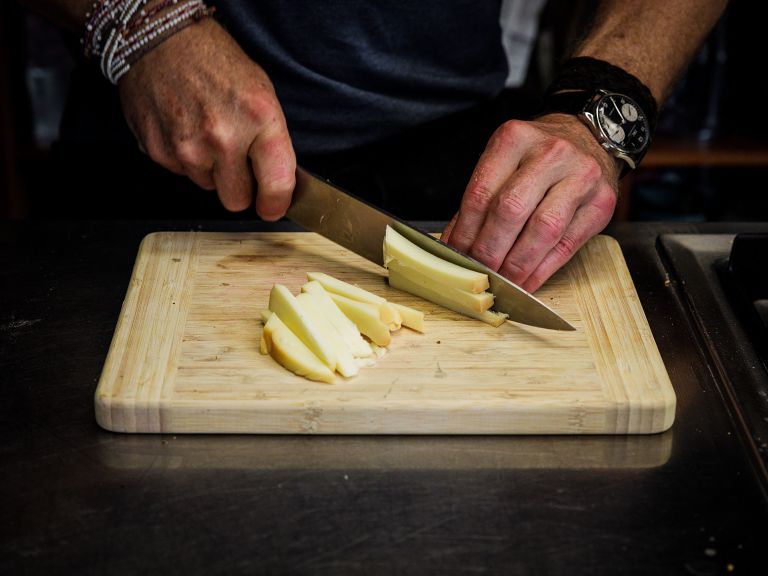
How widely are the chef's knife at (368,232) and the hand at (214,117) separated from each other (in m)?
0.04

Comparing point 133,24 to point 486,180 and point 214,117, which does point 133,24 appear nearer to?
point 214,117

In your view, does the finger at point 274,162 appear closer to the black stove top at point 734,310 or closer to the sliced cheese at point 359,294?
the sliced cheese at point 359,294

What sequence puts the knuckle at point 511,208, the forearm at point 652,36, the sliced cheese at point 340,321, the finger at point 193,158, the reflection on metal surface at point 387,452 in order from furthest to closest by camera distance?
the forearm at point 652,36
the finger at point 193,158
the knuckle at point 511,208
the sliced cheese at point 340,321
the reflection on metal surface at point 387,452

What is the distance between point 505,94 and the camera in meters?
2.02

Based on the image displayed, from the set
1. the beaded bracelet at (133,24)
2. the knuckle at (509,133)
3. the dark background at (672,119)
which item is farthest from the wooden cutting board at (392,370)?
the dark background at (672,119)

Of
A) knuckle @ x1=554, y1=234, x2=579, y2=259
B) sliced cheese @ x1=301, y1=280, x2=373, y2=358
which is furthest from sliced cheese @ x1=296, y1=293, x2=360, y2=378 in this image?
knuckle @ x1=554, y1=234, x2=579, y2=259

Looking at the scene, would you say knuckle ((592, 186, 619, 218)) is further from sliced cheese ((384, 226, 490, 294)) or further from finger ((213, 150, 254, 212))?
finger ((213, 150, 254, 212))

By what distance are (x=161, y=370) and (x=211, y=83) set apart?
497 mm

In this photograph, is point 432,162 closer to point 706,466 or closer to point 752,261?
point 752,261

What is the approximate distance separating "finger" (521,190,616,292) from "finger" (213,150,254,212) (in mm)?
477

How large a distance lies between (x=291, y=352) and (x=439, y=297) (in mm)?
279

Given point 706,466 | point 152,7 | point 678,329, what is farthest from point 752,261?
point 152,7

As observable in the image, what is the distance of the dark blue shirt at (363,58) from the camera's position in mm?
1662

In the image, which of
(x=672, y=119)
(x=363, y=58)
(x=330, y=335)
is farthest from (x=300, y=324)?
(x=672, y=119)
